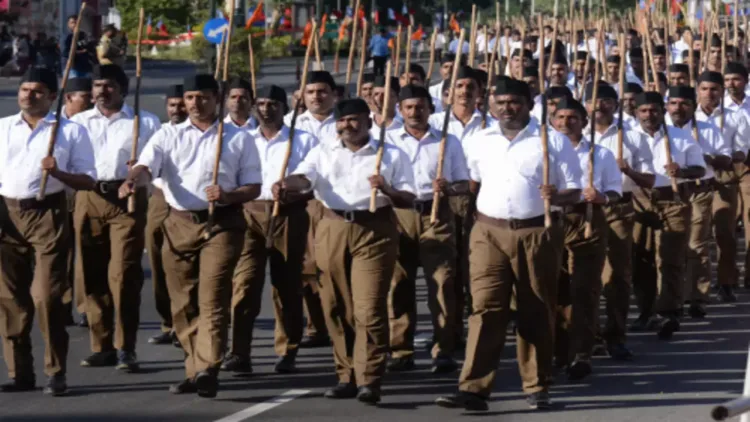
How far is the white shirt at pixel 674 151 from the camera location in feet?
51.1

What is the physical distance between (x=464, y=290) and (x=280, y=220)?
2349 mm

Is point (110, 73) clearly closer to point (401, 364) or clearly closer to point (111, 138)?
point (111, 138)

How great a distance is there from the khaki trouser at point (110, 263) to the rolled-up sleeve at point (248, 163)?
1.43 m

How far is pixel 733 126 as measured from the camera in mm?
18312

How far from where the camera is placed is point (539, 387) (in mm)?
11938

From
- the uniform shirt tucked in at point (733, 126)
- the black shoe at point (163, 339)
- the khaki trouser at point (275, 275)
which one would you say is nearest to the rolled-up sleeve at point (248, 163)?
the khaki trouser at point (275, 275)

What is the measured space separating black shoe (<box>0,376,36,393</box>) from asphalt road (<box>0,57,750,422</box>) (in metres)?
0.11

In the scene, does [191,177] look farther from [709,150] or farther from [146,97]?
[146,97]

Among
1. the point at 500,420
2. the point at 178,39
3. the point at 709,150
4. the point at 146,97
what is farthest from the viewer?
the point at 178,39

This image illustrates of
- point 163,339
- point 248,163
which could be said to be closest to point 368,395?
point 248,163

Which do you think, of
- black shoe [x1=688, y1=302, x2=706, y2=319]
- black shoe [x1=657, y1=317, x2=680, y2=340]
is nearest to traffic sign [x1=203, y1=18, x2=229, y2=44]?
black shoe [x1=688, y1=302, x2=706, y2=319]

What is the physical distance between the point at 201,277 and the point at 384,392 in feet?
4.65

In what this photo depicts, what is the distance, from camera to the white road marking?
11.3 metres

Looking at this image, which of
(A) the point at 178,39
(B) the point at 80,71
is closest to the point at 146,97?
(B) the point at 80,71
